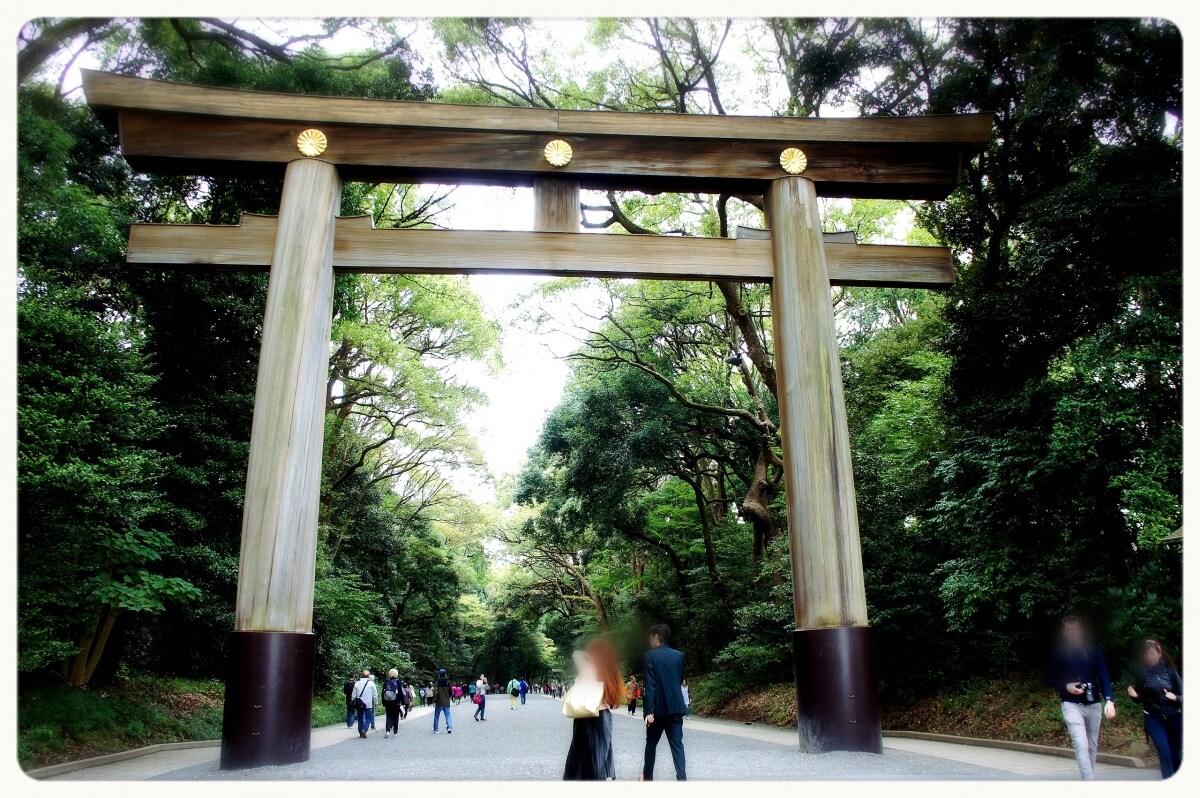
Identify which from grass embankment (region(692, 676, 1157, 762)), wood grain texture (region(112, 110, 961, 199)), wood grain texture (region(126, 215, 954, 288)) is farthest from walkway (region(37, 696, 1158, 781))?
wood grain texture (region(112, 110, 961, 199))

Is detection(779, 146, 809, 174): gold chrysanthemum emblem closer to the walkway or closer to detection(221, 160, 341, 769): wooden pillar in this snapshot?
detection(221, 160, 341, 769): wooden pillar

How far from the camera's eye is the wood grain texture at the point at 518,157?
24.3 ft

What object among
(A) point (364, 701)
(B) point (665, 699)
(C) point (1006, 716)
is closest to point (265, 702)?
(B) point (665, 699)

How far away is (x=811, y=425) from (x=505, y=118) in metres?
4.36

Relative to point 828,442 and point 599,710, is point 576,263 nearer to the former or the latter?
point 828,442

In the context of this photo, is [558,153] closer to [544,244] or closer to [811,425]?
[544,244]

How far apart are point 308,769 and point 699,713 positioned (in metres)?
17.2

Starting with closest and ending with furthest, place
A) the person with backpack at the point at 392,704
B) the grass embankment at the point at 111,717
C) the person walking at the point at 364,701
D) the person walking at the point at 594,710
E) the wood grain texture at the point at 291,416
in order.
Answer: the person walking at the point at 594,710
the wood grain texture at the point at 291,416
the grass embankment at the point at 111,717
the person walking at the point at 364,701
the person with backpack at the point at 392,704

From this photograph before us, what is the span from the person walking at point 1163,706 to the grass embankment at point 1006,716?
7.84 feet

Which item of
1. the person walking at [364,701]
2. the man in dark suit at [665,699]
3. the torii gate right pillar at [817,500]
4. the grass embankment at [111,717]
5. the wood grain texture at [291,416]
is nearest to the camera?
the man in dark suit at [665,699]

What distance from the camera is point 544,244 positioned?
7.52 metres

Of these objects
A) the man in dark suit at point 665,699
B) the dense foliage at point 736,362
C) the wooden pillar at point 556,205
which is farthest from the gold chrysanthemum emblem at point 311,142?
the man in dark suit at point 665,699

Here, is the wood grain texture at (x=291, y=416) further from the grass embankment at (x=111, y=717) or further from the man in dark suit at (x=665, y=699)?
the grass embankment at (x=111, y=717)

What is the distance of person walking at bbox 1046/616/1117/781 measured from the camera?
5.60 meters
